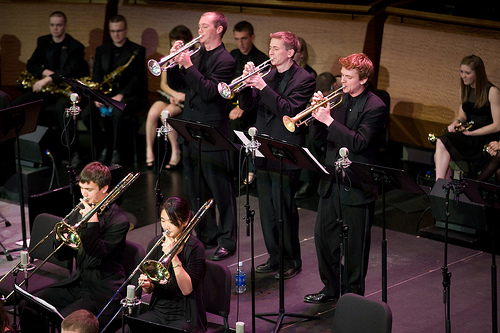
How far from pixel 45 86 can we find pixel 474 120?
5313mm

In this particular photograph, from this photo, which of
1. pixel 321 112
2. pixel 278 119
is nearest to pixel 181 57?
pixel 278 119

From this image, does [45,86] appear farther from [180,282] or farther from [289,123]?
[180,282]

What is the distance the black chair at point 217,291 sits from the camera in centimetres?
489

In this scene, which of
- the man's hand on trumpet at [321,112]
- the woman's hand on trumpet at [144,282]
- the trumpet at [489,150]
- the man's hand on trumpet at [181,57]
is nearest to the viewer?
the woman's hand on trumpet at [144,282]

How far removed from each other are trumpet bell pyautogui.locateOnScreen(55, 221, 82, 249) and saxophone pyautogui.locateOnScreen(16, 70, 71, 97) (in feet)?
15.6

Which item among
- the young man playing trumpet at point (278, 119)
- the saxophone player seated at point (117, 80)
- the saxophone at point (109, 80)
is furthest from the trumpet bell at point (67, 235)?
the saxophone at point (109, 80)

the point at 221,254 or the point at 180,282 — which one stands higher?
the point at 180,282

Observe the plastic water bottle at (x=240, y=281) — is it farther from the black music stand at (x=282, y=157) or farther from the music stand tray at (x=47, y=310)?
the music stand tray at (x=47, y=310)

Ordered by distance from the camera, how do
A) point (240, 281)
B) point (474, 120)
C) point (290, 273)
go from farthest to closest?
1. point (474, 120)
2. point (290, 273)
3. point (240, 281)

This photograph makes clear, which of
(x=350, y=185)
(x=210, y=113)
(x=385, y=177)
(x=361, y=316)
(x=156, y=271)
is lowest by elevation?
(x=361, y=316)

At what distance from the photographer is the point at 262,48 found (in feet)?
31.2

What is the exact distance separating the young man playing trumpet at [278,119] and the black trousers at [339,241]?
464mm

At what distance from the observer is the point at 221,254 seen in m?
6.72

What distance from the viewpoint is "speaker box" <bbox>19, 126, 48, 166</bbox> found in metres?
8.73
